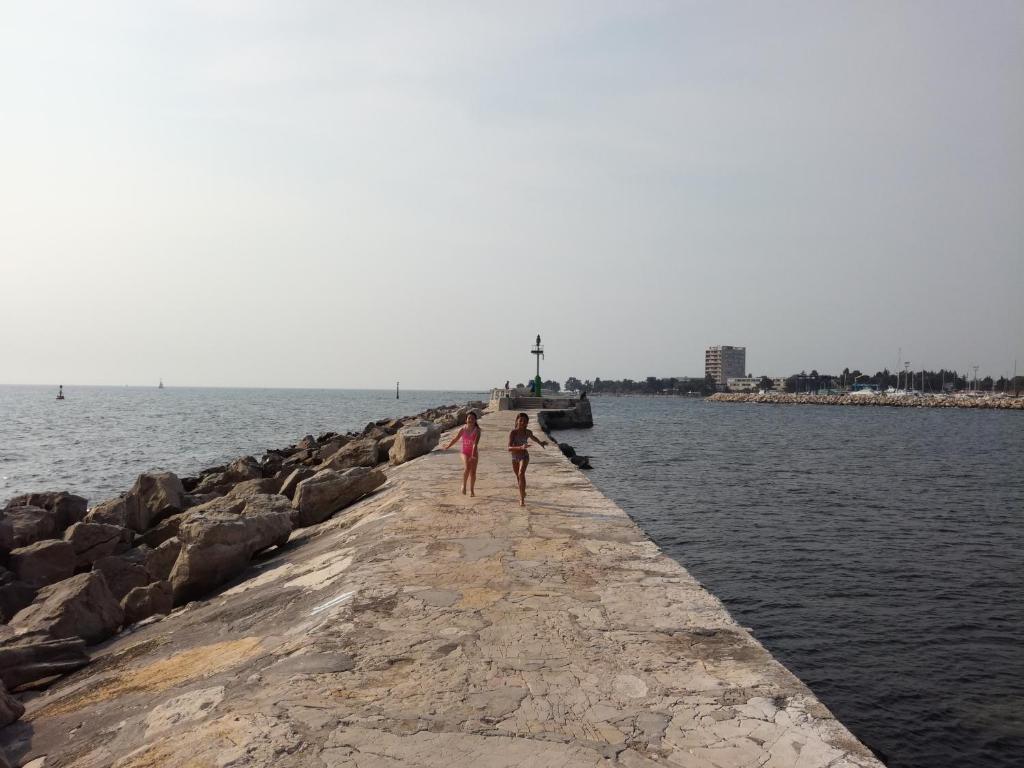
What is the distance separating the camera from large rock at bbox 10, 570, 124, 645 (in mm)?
5527

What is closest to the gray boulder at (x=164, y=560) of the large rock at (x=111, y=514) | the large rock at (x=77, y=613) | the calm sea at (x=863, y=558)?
the large rock at (x=77, y=613)

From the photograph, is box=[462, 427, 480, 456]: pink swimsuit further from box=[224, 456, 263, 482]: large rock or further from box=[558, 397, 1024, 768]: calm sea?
box=[224, 456, 263, 482]: large rock

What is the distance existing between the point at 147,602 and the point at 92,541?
332 centimetres

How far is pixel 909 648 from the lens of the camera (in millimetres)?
7621

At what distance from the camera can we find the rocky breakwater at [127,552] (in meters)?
5.22

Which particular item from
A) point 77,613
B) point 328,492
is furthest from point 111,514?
point 77,613

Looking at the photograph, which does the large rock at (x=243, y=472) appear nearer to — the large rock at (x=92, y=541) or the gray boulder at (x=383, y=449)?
the gray boulder at (x=383, y=449)

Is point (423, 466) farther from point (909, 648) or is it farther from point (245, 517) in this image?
point (909, 648)

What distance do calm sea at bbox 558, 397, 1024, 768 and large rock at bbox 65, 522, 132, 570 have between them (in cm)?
780

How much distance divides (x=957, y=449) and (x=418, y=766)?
3898 centimetres

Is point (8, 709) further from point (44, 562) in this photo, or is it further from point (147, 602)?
point (44, 562)

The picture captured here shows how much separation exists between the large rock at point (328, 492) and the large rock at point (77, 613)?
2322 millimetres

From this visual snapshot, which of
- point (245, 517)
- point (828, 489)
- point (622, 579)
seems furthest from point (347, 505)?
point (828, 489)

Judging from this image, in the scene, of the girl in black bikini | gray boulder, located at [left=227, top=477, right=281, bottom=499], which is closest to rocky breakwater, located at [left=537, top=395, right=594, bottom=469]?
gray boulder, located at [left=227, top=477, right=281, bottom=499]
